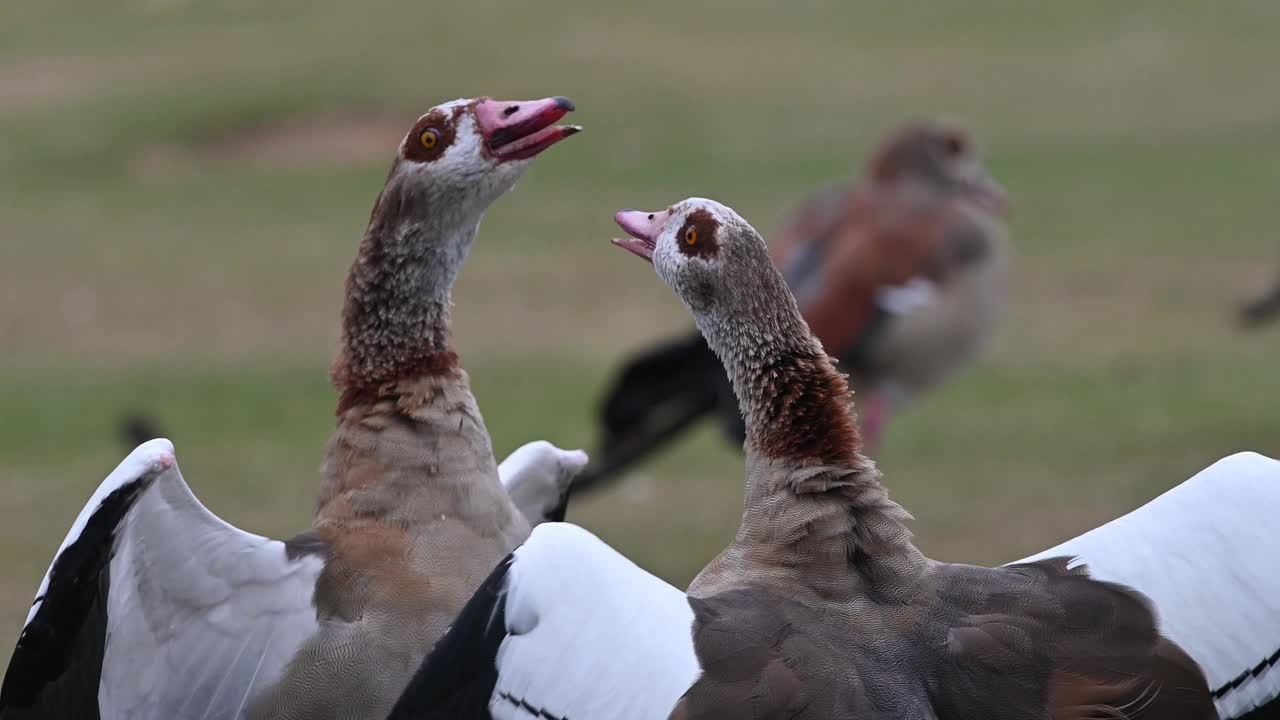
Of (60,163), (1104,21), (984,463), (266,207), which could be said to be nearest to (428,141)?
(984,463)

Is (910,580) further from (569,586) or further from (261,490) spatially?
(261,490)

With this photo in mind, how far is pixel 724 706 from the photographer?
3303 mm

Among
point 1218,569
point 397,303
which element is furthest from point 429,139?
point 1218,569

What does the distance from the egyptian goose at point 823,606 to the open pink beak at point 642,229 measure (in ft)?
0.20

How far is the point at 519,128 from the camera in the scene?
15.0 feet

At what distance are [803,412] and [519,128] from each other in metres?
1.09

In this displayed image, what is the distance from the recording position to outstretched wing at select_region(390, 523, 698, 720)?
3.30m

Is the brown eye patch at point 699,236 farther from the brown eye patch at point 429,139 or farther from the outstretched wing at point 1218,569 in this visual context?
the outstretched wing at point 1218,569

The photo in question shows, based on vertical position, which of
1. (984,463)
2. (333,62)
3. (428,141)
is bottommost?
(984,463)

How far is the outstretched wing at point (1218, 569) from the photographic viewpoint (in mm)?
3771

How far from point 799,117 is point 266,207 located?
4951 mm

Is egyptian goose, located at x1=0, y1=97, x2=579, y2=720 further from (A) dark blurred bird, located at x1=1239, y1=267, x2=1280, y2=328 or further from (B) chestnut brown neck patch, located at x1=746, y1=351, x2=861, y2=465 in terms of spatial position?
(A) dark blurred bird, located at x1=1239, y1=267, x2=1280, y2=328

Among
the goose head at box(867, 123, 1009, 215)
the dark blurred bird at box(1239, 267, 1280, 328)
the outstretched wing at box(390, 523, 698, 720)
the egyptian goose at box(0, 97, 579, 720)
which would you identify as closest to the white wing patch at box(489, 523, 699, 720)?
the outstretched wing at box(390, 523, 698, 720)

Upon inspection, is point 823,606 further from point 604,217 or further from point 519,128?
point 604,217
